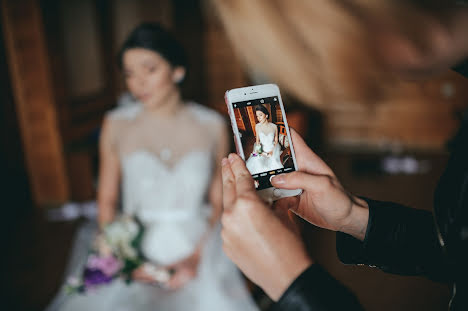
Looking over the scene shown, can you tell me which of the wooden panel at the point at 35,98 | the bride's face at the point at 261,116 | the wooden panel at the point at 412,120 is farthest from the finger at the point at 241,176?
the wooden panel at the point at 412,120

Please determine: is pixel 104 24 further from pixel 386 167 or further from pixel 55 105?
pixel 386 167

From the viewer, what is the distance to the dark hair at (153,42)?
1588 mm

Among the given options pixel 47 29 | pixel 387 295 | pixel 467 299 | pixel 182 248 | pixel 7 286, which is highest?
pixel 47 29

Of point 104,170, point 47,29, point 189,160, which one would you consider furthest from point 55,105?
point 189,160

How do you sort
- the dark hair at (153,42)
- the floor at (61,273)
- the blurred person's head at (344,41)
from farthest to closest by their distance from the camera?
the floor at (61,273), the dark hair at (153,42), the blurred person's head at (344,41)

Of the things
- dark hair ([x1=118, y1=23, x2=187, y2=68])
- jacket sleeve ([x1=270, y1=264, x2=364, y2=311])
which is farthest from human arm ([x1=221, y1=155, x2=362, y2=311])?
dark hair ([x1=118, y1=23, x2=187, y2=68])

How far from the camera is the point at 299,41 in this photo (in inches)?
18.0

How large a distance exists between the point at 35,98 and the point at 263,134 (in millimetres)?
2924

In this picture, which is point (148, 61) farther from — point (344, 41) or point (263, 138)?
point (344, 41)

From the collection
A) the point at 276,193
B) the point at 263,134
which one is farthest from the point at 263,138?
the point at 276,193

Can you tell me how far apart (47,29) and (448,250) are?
3.22 m

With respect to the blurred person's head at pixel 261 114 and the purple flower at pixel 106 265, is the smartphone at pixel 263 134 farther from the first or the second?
the purple flower at pixel 106 265

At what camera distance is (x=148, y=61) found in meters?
1.59

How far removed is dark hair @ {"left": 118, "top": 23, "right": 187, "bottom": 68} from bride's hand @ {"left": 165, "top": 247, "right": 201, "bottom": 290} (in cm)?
90
